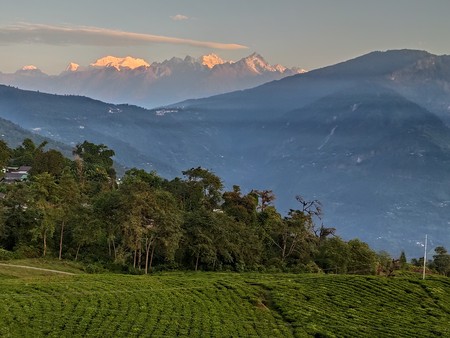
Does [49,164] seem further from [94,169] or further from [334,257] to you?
[334,257]

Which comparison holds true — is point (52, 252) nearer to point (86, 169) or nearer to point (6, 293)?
point (6, 293)

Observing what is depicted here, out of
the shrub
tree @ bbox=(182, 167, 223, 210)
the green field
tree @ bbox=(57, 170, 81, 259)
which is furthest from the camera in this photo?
tree @ bbox=(182, 167, 223, 210)

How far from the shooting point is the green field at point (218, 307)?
3369 cm

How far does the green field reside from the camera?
33.7 meters

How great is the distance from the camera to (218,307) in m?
40.8

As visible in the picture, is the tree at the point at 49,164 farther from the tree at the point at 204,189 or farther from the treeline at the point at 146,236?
the tree at the point at 204,189

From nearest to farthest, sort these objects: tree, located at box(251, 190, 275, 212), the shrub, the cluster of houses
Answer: the shrub
tree, located at box(251, 190, 275, 212)
the cluster of houses

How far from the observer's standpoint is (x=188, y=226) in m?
69.1

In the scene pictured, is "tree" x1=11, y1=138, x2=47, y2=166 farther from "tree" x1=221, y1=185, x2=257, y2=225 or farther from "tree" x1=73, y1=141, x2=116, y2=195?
"tree" x1=221, y1=185, x2=257, y2=225

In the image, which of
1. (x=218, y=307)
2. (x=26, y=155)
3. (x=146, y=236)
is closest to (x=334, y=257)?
(x=146, y=236)

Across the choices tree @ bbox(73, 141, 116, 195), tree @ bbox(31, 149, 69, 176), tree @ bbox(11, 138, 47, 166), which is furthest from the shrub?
tree @ bbox(11, 138, 47, 166)

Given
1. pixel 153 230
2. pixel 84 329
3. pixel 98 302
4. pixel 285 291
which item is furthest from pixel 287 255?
pixel 84 329

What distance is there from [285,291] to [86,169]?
64.1 m

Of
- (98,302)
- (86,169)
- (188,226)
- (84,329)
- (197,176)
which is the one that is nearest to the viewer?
(84,329)
